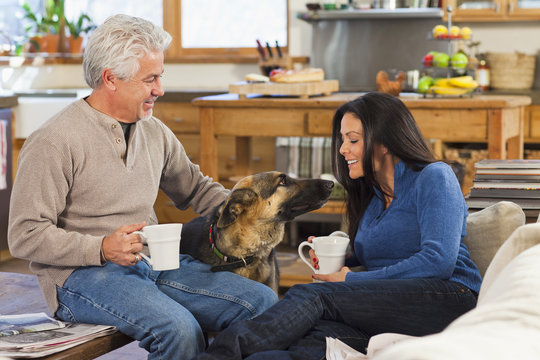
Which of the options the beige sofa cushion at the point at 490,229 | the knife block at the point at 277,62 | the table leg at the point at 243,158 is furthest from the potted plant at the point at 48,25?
the beige sofa cushion at the point at 490,229

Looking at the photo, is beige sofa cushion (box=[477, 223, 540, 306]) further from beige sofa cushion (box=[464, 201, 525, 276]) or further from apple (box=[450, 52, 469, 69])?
apple (box=[450, 52, 469, 69])

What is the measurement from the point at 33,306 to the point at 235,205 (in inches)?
25.3

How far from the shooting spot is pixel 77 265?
73.5 inches

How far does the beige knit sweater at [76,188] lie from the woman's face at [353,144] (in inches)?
21.1

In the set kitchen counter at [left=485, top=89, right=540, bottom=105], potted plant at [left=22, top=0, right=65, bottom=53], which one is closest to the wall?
potted plant at [left=22, top=0, right=65, bottom=53]

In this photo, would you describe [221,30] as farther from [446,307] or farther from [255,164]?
[446,307]

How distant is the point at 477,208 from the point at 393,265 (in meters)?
0.55

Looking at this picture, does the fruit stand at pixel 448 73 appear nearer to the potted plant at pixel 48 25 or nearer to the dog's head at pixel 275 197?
the dog's head at pixel 275 197

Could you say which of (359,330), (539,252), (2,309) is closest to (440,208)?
(359,330)

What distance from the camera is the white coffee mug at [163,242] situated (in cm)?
175

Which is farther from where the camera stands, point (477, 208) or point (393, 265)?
point (477, 208)

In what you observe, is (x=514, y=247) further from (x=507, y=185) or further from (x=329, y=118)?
(x=329, y=118)

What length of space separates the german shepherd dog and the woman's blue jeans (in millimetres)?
495

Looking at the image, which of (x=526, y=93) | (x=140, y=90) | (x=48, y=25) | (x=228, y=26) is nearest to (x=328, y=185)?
(x=140, y=90)
